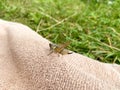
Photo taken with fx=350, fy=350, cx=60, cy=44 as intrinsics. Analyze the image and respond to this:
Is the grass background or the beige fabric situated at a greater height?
the beige fabric

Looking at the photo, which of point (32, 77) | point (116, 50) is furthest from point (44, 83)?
point (116, 50)

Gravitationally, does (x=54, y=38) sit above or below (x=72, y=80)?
below

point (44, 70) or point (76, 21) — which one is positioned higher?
point (44, 70)

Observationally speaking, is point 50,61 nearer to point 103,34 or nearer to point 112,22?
point 103,34

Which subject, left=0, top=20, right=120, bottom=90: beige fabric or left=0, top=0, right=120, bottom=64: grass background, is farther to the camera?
left=0, top=0, right=120, bottom=64: grass background

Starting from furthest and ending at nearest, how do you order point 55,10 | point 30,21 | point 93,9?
point 93,9 < point 55,10 < point 30,21

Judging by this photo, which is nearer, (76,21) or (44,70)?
(44,70)
